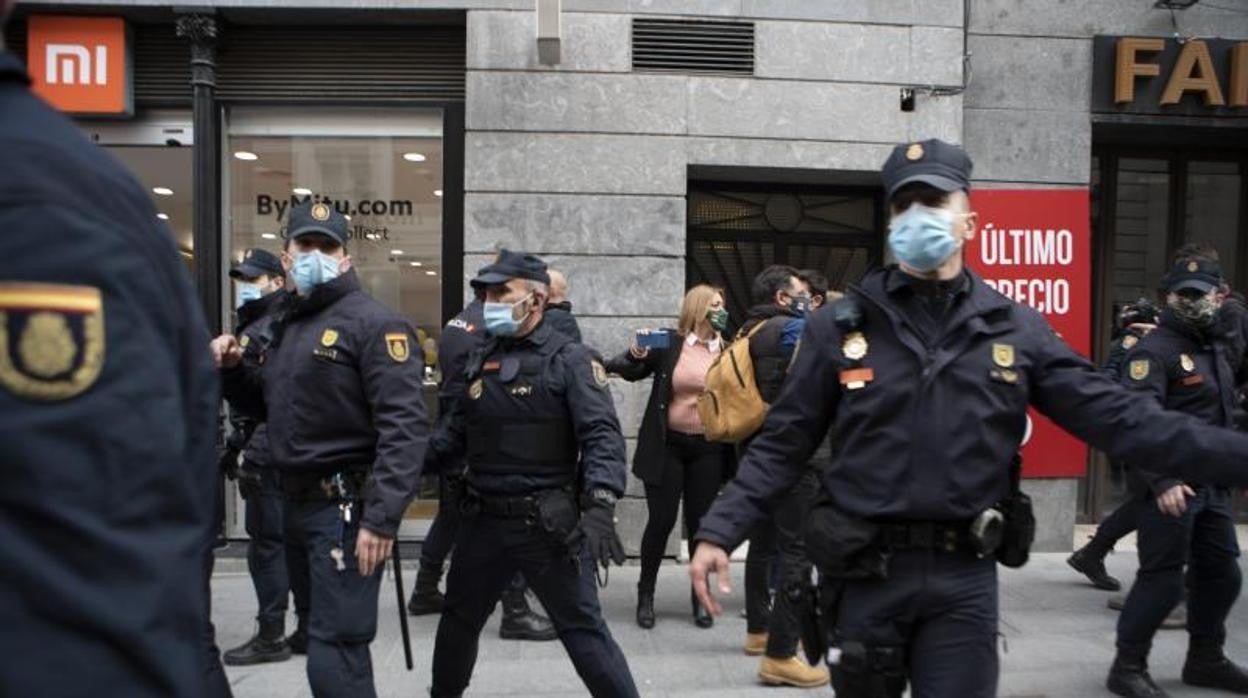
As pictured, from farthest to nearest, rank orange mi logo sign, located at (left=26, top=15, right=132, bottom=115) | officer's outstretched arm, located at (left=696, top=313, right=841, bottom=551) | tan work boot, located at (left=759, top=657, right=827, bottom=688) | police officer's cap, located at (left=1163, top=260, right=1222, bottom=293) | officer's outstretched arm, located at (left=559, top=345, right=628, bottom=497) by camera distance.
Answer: orange mi logo sign, located at (left=26, top=15, right=132, bottom=115) → tan work boot, located at (left=759, top=657, right=827, bottom=688) → police officer's cap, located at (left=1163, top=260, right=1222, bottom=293) → officer's outstretched arm, located at (left=559, top=345, right=628, bottom=497) → officer's outstretched arm, located at (left=696, top=313, right=841, bottom=551)

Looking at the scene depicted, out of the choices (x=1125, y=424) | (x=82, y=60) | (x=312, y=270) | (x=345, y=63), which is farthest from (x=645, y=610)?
(x=82, y=60)

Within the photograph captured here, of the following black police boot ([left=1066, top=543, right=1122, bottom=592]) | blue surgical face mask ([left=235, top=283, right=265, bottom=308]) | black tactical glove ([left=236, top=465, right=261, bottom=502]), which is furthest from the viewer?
black police boot ([left=1066, top=543, right=1122, bottom=592])

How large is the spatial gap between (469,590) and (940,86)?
20.7 feet

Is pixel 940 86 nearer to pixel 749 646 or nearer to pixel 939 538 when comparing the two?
pixel 749 646

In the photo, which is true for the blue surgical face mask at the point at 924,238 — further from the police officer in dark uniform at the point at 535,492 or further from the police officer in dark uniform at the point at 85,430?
the police officer in dark uniform at the point at 85,430

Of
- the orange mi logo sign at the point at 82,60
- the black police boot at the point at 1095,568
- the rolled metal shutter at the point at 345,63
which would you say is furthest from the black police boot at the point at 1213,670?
the orange mi logo sign at the point at 82,60

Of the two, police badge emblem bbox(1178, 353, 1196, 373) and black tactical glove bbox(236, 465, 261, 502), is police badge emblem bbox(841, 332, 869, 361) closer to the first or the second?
police badge emblem bbox(1178, 353, 1196, 373)

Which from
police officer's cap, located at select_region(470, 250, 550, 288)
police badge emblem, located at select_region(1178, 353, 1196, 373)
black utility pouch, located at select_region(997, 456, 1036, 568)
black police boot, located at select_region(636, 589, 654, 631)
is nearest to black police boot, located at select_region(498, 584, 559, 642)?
black police boot, located at select_region(636, 589, 654, 631)

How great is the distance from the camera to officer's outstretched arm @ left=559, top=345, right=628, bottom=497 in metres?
4.22

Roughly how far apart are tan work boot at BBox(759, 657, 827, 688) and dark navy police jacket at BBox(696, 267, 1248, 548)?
7.83 ft

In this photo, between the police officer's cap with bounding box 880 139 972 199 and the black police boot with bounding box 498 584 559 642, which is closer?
the police officer's cap with bounding box 880 139 972 199

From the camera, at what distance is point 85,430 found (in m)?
1.19

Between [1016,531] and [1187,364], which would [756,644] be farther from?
[1016,531]

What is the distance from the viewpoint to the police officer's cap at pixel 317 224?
435cm
